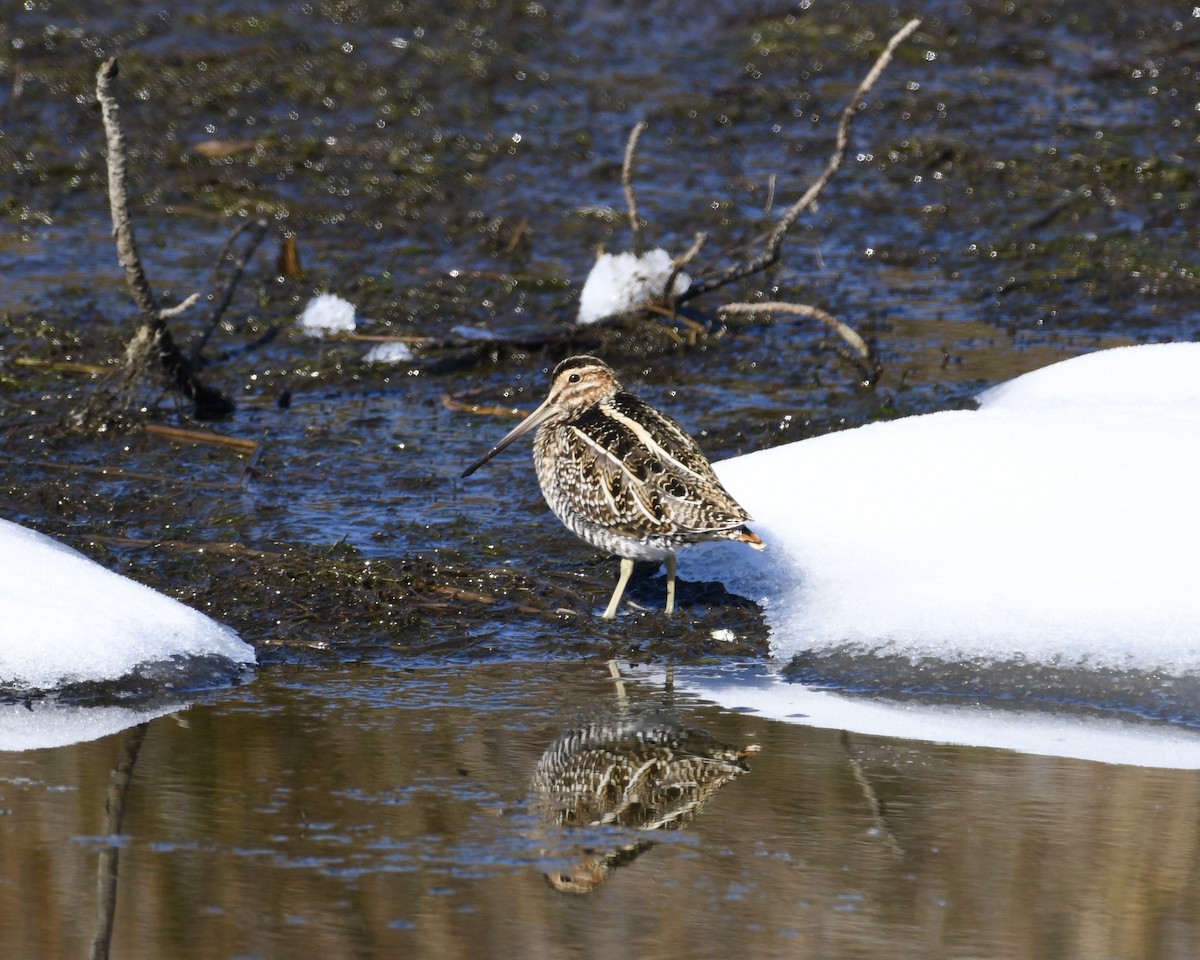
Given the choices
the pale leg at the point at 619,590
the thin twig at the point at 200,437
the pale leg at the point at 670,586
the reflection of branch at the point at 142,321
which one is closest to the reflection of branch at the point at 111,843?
the pale leg at the point at 619,590

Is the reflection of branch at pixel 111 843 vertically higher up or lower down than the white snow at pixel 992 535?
lower down

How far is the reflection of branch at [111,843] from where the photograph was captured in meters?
3.11

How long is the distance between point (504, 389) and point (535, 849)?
361cm

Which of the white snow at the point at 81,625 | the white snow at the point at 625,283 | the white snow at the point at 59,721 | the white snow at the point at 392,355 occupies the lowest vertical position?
the white snow at the point at 59,721

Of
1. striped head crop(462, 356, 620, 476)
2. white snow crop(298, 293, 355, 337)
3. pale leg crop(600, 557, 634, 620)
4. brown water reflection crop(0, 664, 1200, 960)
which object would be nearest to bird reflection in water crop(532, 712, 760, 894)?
brown water reflection crop(0, 664, 1200, 960)

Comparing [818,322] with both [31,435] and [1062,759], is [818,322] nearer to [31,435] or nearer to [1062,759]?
[31,435]

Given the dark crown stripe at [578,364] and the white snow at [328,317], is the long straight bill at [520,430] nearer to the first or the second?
the dark crown stripe at [578,364]

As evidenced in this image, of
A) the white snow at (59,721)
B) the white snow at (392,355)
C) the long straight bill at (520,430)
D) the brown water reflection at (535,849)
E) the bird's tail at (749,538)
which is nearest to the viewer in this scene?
the brown water reflection at (535,849)

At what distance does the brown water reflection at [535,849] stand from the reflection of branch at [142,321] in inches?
87.2

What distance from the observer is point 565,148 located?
9531 mm

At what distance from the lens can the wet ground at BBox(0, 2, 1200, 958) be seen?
3285 millimetres

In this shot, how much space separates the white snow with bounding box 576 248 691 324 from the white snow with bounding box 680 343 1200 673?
180 centimetres

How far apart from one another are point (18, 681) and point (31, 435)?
2.30 m

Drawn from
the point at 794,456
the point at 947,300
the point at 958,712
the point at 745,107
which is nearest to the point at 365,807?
the point at 958,712
